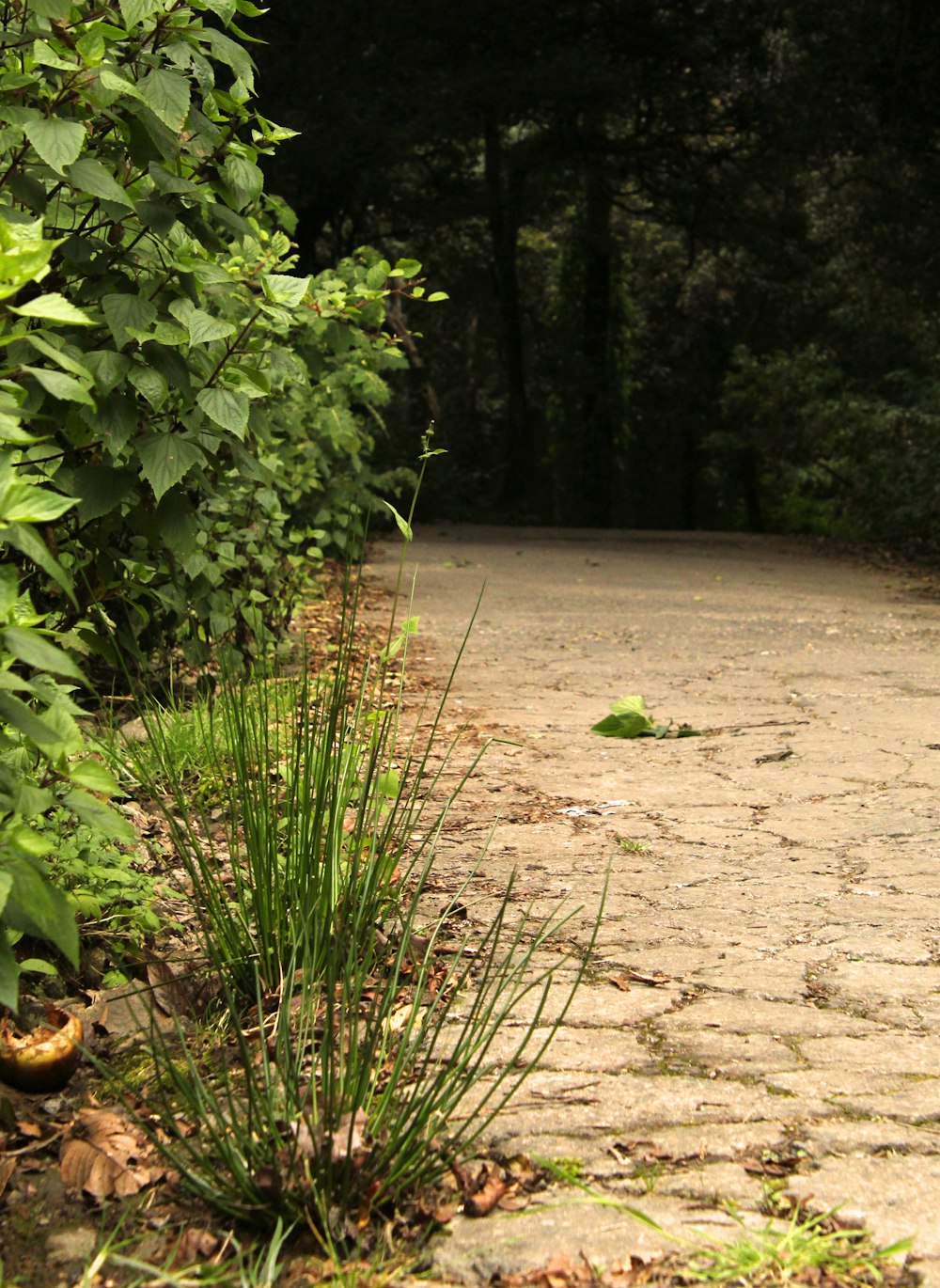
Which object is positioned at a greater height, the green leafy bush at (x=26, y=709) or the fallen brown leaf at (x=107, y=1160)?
the green leafy bush at (x=26, y=709)

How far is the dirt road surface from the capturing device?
1873 millimetres

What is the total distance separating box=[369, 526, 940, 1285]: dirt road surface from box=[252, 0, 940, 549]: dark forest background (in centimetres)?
588

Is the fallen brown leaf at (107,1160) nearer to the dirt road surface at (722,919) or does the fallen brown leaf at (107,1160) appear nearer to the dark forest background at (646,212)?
the dirt road surface at (722,919)

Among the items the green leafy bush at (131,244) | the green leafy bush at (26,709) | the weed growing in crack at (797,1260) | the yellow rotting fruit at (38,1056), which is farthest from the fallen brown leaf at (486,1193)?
the green leafy bush at (131,244)

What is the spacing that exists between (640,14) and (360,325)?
10.5m

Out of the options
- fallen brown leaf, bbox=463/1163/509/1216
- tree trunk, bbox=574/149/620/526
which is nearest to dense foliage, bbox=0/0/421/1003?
fallen brown leaf, bbox=463/1163/509/1216

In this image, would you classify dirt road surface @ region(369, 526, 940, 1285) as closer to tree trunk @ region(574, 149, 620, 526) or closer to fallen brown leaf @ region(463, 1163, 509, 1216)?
fallen brown leaf @ region(463, 1163, 509, 1216)

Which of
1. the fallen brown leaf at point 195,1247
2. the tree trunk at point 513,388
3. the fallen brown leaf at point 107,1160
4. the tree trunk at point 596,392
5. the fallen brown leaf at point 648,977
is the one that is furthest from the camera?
the tree trunk at point 513,388

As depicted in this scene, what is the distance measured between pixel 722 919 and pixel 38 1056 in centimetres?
139

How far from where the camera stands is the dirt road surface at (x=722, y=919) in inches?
73.7

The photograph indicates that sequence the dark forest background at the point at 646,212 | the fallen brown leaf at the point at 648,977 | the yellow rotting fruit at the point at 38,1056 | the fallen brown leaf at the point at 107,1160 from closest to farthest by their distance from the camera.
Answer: the fallen brown leaf at the point at 107,1160 < the yellow rotting fruit at the point at 38,1056 < the fallen brown leaf at the point at 648,977 < the dark forest background at the point at 646,212

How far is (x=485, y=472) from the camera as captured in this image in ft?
82.1

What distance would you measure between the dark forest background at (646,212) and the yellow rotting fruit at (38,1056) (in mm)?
8878

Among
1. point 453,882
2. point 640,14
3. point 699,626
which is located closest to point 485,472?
point 640,14
